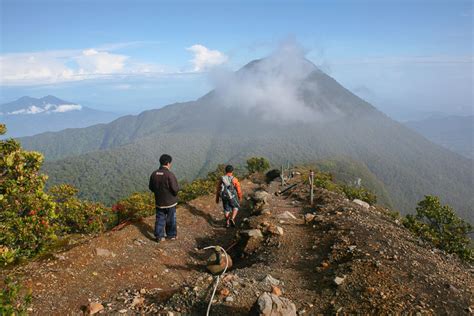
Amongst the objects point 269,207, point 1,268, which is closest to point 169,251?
point 1,268

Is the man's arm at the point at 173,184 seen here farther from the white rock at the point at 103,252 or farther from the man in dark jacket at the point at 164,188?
the white rock at the point at 103,252

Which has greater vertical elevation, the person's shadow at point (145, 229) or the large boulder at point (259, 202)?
the person's shadow at point (145, 229)

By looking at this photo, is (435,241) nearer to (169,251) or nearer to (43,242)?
(169,251)

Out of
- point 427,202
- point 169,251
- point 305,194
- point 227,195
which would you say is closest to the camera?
point 169,251

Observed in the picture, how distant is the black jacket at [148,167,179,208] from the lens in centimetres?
1128

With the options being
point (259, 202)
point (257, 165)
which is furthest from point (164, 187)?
point (257, 165)

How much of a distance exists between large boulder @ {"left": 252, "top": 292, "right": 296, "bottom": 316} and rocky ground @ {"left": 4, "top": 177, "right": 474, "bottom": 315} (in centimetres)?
2

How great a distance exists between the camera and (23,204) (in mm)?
7945

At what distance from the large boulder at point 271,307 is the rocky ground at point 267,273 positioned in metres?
0.02

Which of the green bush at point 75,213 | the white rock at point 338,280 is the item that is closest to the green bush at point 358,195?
the green bush at point 75,213

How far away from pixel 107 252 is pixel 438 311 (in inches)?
362

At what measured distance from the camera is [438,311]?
711 centimetres

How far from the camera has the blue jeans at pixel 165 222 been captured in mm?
11555

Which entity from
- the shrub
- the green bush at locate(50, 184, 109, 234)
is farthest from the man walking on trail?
the shrub
